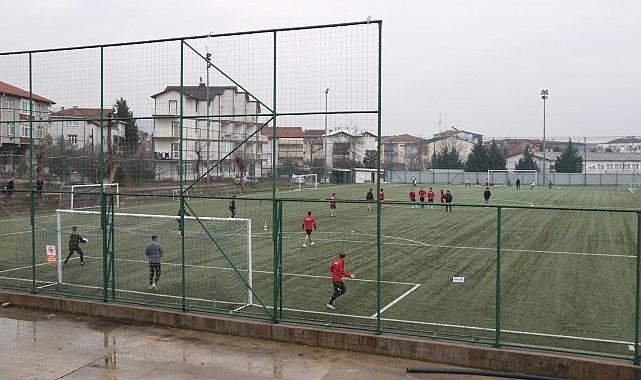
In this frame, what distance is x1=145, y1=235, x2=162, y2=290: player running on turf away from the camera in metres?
15.4

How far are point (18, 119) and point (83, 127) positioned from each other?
8.08ft

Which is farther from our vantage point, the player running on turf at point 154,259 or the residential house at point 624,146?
the residential house at point 624,146

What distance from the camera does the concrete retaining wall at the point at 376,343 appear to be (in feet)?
31.9

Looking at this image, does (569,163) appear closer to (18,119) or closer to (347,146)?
(347,146)

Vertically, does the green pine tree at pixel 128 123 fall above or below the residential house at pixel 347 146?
above

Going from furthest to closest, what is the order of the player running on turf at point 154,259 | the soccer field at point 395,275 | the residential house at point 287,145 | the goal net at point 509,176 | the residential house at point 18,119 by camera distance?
the goal net at point 509,176 < the residential house at point 18,119 < the player running on turf at point 154,259 < the soccer field at point 395,275 < the residential house at point 287,145

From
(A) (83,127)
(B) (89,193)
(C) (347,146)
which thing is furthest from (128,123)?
(C) (347,146)

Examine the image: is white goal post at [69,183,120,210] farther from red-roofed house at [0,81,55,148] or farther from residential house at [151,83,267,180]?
red-roofed house at [0,81,55,148]

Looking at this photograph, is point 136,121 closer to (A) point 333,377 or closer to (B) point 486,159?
(A) point 333,377

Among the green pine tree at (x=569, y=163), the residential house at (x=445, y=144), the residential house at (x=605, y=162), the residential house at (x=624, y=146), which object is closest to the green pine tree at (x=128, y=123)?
the green pine tree at (x=569, y=163)

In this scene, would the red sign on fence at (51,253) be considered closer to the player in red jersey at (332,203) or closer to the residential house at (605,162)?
the player in red jersey at (332,203)

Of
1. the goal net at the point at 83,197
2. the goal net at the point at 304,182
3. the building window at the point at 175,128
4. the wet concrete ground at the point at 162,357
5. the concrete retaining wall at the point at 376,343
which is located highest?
the building window at the point at 175,128

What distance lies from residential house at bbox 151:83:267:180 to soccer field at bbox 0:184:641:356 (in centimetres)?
129

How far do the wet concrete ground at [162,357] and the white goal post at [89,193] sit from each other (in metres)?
3.63
